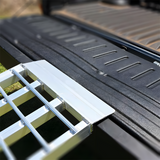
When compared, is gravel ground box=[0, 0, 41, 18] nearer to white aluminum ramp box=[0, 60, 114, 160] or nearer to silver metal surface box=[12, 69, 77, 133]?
white aluminum ramp box=[0, 60, 114, 160]

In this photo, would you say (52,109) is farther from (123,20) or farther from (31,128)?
(123,20)

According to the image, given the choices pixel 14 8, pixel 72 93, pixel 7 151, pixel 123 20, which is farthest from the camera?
pixel 14 8

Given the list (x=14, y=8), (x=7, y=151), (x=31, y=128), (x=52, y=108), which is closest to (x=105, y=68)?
(x=52, y=108)

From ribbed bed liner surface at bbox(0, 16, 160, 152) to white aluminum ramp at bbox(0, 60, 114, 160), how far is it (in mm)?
116

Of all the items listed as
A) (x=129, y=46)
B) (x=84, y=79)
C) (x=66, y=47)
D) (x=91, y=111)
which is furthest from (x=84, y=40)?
(x=91, y=111)

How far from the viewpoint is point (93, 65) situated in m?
1.83

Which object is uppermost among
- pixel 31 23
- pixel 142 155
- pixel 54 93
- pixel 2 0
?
pixel 2 0

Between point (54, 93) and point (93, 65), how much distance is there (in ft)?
1.89

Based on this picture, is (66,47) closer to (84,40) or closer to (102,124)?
(84,40)

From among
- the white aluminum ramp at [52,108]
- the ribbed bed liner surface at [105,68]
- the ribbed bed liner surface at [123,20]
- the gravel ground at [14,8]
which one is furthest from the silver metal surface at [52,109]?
the gravel ground at [14,8]

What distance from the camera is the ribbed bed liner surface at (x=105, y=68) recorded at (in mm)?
1251

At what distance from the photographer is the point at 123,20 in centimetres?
316

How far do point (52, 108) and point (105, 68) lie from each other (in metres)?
0.76

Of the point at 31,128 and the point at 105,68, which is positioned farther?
the point at 105,68
